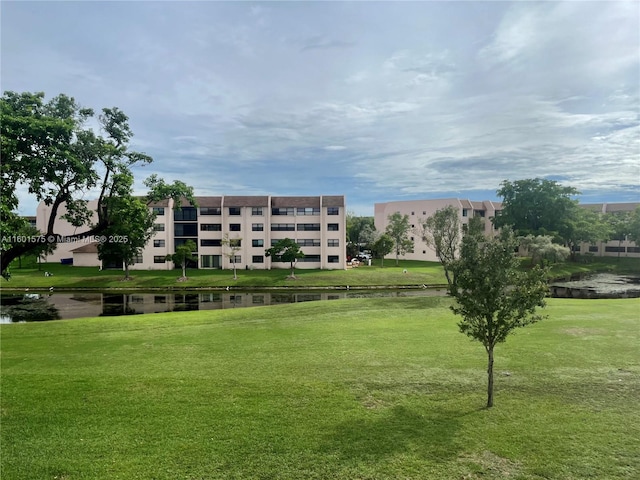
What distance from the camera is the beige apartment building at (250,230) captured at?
65.6 meters

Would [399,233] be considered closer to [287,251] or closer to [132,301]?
[287,251]

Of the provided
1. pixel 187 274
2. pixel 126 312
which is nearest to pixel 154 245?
pixel 187 274

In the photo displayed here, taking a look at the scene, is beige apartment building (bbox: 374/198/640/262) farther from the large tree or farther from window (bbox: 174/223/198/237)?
the large tree

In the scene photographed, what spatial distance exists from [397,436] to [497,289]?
4.60 meters

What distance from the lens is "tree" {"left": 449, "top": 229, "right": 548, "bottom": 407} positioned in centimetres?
1025

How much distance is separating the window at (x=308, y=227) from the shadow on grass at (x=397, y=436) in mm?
56503

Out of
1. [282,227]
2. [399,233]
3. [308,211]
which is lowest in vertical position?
[399,233]

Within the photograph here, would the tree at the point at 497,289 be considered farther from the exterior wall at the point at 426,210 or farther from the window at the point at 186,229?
the exterior wall at the point at 426,210

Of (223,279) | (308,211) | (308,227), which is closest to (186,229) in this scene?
(223,279)

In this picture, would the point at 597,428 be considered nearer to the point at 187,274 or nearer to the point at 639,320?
the point at 639,320

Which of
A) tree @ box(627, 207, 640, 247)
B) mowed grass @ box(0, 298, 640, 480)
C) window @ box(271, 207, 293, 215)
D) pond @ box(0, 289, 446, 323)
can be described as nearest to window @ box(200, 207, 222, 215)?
window @ box(271, 207, 293, 215)

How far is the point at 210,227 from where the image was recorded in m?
67.0

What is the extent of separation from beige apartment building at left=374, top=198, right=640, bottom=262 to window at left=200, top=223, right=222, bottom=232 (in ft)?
126

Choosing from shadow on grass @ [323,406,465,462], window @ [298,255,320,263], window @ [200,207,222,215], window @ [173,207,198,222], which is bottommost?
shadow on grass @ [323,406,465,462]
